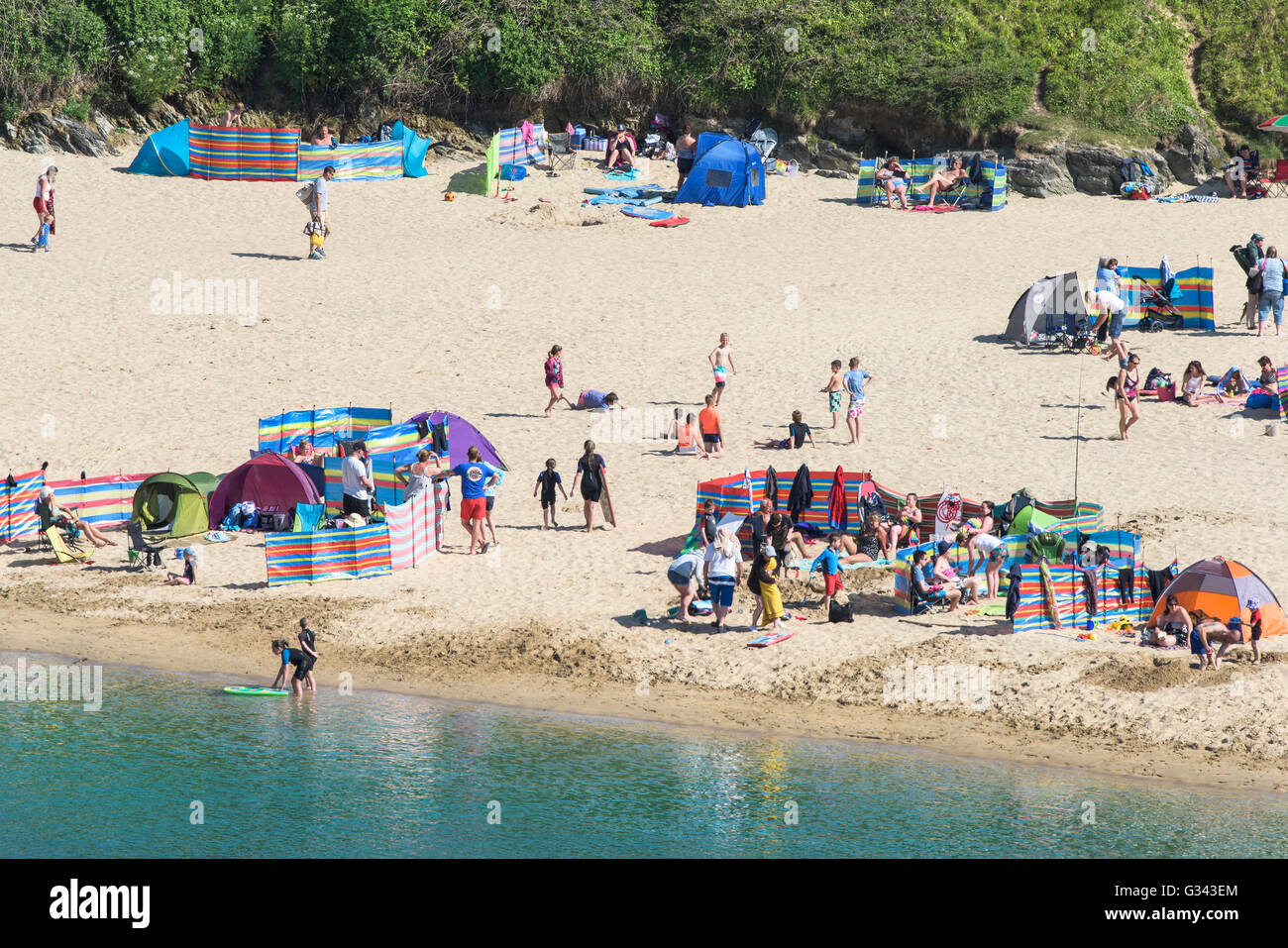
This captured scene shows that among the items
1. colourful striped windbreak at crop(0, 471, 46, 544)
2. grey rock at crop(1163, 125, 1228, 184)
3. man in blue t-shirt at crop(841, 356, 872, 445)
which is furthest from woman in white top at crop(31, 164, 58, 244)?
grey rock at crop(1163, 125, 1228, 184)

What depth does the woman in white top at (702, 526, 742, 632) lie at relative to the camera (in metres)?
18.7

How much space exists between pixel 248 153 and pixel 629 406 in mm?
16170

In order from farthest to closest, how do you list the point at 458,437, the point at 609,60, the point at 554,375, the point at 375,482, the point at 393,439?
1. the point at 609,60
2. the point at 554,375
3. the point at 458,437
4. the point at 393,439
5. the point at 375,482

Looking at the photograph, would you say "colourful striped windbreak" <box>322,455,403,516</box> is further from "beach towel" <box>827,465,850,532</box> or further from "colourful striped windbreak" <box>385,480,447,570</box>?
"beach towel" <box>827,465,850,532</box>

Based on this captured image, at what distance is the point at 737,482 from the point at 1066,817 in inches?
274

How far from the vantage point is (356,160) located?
130ft

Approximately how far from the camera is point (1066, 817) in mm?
15047

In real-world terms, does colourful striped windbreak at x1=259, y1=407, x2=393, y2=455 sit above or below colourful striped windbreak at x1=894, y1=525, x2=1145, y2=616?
above

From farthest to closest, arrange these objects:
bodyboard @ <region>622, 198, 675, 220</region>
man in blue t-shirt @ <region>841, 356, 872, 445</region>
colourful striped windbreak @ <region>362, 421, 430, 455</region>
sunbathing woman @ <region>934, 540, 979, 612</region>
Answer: bodyboard @ <region>622, 198, 675, 220</region> < man in blue t-shirt @ <region>841, 356, 872, 445</region> < colourful striped windbreak @ <region>362, 421, 430, 455</region> < sunbathing woman @ <region>934, 540, 979, 612</region>

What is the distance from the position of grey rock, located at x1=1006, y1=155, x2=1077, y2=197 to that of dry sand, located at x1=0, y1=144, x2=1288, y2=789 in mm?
1086

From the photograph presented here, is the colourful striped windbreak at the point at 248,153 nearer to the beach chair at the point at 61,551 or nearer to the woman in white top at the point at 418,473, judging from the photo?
the woman in white top at the point at 418,473

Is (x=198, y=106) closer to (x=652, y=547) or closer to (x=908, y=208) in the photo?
(x=908, y=208)

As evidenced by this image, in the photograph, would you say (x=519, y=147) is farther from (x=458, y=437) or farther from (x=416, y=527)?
(x=416, y=527)

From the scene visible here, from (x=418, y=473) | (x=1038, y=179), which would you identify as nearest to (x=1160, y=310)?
(x=1038, y=179)
